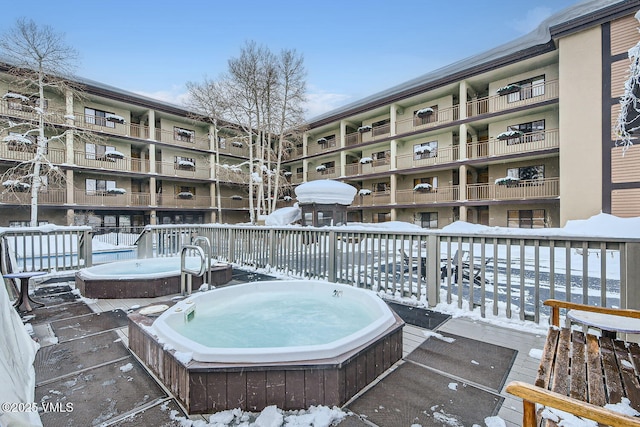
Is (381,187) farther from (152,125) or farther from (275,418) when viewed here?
(275,418)

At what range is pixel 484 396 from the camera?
199 centimetres

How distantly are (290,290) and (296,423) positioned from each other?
2570mm

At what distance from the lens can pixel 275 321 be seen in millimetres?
3678

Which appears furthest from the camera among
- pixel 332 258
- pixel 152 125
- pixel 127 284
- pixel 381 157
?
pixel 381 157

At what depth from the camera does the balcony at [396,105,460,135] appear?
51.4 ft

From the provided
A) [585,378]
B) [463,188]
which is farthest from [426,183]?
[585,378]

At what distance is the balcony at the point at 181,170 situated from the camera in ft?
61.1

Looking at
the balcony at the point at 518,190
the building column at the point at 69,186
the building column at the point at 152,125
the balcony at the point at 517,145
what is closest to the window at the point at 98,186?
the building column at the point at 69,186

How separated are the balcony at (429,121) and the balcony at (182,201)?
13.9 m

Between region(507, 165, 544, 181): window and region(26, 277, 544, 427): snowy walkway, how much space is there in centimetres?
1356

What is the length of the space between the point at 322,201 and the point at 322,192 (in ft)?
1.06

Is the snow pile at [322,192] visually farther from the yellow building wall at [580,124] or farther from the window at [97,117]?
the window at [97,117]

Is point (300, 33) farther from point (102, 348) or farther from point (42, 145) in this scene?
point (102, 348)

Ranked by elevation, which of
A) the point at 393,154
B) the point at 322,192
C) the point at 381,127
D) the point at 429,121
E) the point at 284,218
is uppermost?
the point at 381,127
